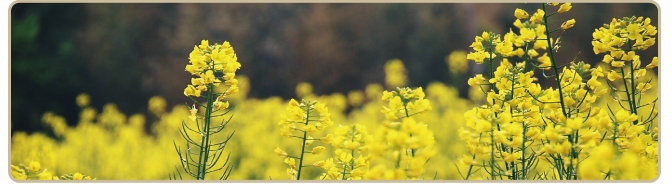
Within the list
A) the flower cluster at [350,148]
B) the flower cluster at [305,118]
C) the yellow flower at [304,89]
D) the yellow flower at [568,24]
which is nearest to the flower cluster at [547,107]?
the yellow flower at [568,24]

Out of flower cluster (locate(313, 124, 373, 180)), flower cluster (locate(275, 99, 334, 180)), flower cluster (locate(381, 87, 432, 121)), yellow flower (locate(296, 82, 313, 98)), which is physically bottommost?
flower cluster (locate(313, 124, 373, 180))

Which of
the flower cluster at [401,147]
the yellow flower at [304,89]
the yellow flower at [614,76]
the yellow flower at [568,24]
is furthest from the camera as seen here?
the yellow flower at [304,89]

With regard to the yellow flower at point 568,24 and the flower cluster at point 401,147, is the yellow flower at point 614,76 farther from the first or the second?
the flower cluster at point 401,147

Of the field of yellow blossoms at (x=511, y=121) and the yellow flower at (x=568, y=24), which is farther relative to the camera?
the yellow flower at (x=568, y=24)

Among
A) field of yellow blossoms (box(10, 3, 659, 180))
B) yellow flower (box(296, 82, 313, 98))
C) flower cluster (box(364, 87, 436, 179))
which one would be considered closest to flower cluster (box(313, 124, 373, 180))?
field of yellow blossoms (box(10, 3, 659, 180))

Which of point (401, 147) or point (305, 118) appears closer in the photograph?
point (401, 147)

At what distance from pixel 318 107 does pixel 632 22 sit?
97cm

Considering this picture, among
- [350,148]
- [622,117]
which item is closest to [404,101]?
[350,148]

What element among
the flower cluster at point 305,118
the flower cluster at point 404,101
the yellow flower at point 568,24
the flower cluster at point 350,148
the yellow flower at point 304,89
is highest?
the yellow flower at point 304,89

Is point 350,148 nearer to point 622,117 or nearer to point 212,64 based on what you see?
point 212,64

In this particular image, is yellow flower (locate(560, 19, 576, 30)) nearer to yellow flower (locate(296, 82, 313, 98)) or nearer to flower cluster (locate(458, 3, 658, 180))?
flower cluster (locate(458, 3, 658, 180))

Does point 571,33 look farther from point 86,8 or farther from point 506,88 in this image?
point 86,8

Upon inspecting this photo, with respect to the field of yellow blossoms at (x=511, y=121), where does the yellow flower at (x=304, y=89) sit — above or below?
above

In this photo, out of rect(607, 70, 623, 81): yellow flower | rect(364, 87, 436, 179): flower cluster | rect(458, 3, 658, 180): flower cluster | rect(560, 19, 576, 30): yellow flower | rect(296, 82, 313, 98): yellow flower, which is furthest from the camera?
rect(296, 82, 313, 98): yellow flower
